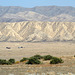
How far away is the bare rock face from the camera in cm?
12250

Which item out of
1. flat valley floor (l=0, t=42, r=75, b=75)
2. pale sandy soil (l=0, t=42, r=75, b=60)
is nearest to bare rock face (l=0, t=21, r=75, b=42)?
pale sandy soil (l=0, t=42, r=75, b=60)

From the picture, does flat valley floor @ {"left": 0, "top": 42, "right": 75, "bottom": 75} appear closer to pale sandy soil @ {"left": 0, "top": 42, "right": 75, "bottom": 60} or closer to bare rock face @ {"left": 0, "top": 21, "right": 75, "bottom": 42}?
pale sandy soil @ {"left": 0, "top": 42, "right": 75, "bottom": 60}

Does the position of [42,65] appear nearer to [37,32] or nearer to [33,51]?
[33,51]

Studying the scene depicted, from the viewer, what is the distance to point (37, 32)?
5034 inches

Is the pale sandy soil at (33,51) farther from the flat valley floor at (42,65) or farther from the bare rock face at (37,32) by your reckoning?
the bare rock face at (37,32)

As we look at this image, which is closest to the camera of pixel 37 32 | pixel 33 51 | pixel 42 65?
pixel 42 65

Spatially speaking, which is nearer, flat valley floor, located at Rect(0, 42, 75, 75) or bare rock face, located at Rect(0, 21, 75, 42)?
flat valley floor, located at Rect(0, 42, 75, 75)

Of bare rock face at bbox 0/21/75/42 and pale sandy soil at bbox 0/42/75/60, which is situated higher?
bare rock face at bbox 0/21/75/42

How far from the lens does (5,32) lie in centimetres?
13062

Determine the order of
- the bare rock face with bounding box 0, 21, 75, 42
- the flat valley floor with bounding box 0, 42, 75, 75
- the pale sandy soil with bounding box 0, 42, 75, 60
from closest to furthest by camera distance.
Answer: the flat valley floor with bounding box 0, 42, 75, 75, the pale sandy soil with bounding box 0, 42, 75, 60, the bare rock face with bounding box 0, 21, 75, 42

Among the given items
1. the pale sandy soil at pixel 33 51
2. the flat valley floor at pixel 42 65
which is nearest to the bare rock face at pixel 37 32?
the pale sandy soil at pixel 33 51

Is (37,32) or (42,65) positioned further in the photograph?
(37,32)

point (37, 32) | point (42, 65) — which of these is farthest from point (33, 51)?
point (37, 32)

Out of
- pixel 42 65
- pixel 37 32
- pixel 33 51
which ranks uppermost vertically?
pixel 37 32
